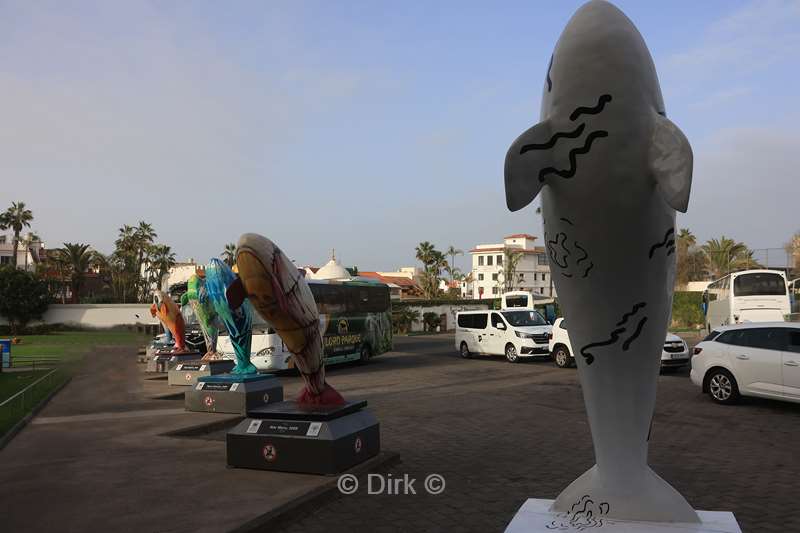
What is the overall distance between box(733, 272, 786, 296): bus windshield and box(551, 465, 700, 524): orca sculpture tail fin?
20.1m

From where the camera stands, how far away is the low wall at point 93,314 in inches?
1647

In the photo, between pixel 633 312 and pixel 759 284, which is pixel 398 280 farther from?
pixel 633 312

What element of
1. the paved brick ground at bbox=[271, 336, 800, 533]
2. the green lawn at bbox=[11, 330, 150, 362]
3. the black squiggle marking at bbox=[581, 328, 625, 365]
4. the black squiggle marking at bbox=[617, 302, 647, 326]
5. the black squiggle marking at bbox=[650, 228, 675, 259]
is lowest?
the paved brick ground at bbox=[271, 336, 800, 533]

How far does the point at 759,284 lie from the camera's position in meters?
21.0

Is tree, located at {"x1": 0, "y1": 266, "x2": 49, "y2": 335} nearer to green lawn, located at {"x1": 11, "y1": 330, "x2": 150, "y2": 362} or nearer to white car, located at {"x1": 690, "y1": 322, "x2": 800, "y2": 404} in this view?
green lawn, located at {"x1": 11, "y1": 330, "x2": 150, "y2": 362}

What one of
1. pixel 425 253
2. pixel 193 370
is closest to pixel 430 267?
pixel 425 253

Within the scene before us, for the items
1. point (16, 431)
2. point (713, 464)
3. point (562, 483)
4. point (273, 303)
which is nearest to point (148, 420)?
point (16, 431)

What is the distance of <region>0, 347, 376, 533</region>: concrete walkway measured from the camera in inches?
227

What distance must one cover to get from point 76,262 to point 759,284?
5768 cm

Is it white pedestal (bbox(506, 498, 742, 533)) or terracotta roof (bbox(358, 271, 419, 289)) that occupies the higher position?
terracotta roof (bbox(358, 271, 419, 289))

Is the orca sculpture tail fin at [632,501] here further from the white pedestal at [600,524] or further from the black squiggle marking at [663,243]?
the black squiggle marking at [663,243]

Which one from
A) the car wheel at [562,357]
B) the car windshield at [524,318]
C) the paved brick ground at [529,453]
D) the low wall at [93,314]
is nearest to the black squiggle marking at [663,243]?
the paved brick ground at [529,453]

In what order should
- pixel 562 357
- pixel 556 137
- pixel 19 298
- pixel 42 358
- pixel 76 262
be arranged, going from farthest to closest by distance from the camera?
pixel 76 262 < pixel 19 298 < pixel 42 358 < pixel 562 357 < pixel 556 137

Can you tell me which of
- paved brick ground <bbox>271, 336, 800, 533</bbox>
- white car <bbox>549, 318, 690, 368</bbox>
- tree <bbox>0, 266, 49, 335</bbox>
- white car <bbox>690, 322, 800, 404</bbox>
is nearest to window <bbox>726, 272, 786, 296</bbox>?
white car <bbox>549, 318, 690, 368</bbox>
